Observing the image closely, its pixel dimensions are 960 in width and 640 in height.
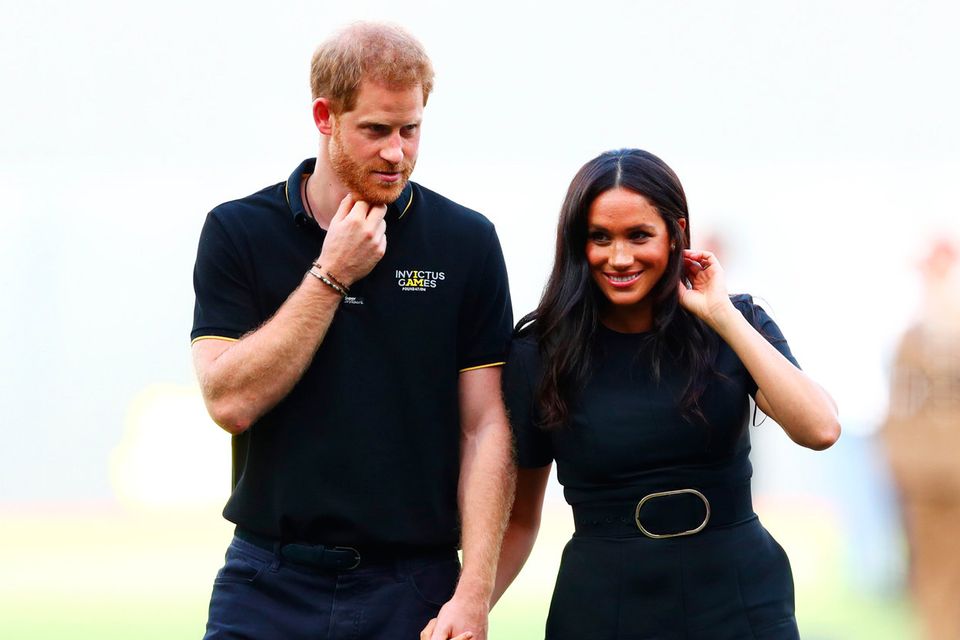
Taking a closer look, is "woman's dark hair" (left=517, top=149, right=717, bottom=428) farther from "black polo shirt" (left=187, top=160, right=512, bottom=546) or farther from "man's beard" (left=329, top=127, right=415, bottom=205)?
"man's beard" (left=329, top=127, right=415, bottom=205)

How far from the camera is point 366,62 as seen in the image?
2574 millimetres

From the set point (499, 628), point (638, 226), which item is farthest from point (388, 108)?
point (499, 628)

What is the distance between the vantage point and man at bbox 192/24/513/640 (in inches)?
102

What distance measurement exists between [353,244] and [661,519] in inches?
30.6

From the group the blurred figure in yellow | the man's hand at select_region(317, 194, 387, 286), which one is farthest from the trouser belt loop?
the blurred figure in yellow

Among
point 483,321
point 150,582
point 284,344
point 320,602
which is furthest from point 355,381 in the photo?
point 150,582

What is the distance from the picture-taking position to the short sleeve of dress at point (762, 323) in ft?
9.09

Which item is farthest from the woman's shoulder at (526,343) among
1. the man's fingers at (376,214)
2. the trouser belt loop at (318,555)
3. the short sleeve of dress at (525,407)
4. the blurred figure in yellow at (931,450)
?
the blurred figure in yellow at (931,450)

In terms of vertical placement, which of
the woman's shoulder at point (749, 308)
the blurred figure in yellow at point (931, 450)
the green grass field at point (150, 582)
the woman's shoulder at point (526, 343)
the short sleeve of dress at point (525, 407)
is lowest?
the green grass field at point (150, 582)

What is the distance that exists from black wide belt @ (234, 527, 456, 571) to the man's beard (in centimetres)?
66

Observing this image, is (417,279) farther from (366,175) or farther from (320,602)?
(320,602)

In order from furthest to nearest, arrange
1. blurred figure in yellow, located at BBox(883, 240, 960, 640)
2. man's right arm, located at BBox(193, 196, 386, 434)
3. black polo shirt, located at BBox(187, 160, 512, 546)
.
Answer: blurred figure in yellow, located at BBox(883, 240, 960, 640) < black polo shirt, located at BBox(187, 160, 512, 546) < man's right arm, located at BBox(193, 196, 386, 434)

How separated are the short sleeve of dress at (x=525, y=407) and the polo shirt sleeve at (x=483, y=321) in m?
0.04

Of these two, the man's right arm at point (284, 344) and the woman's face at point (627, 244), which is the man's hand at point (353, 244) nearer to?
the man's right arm at point (284, 344)
